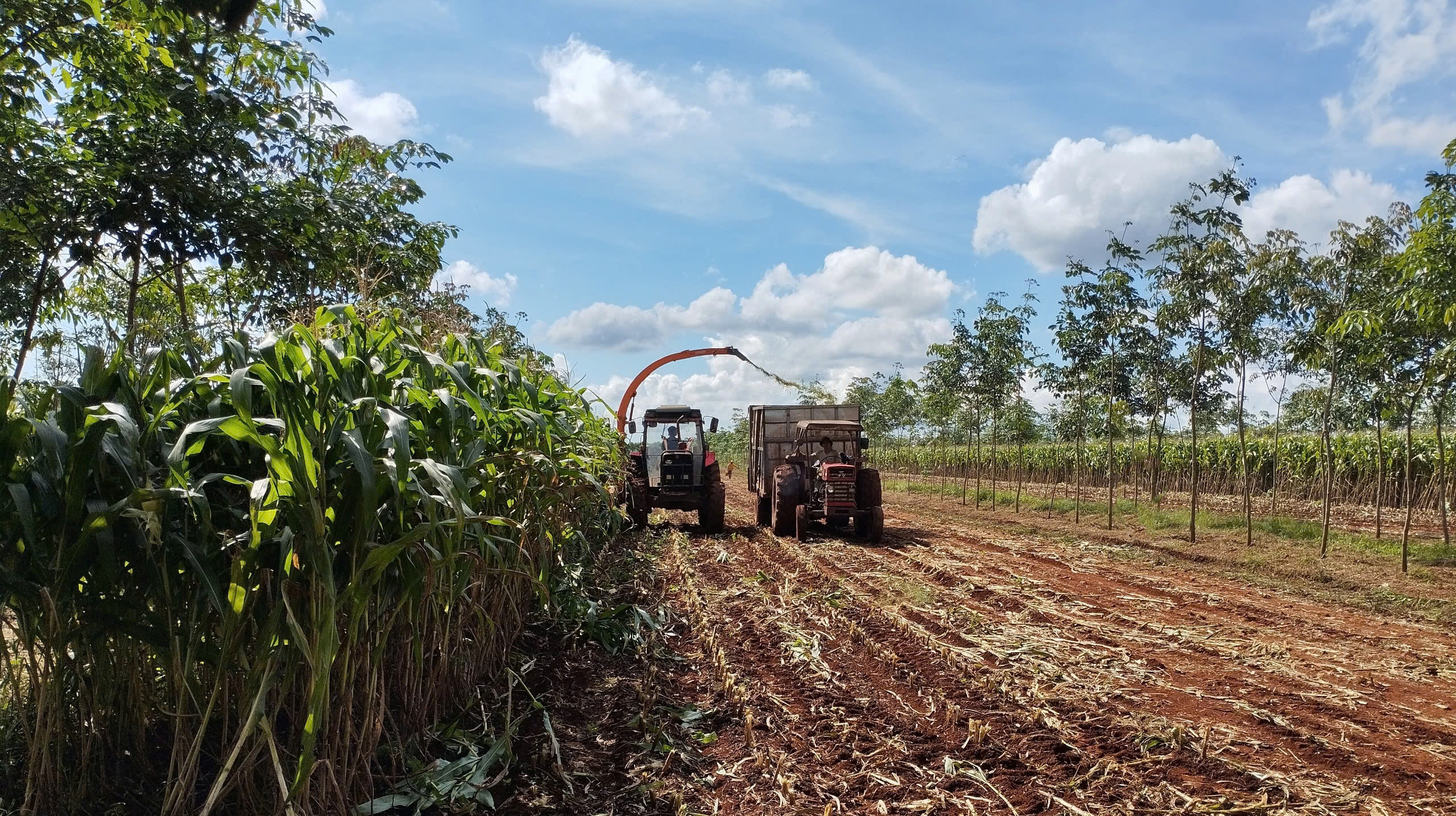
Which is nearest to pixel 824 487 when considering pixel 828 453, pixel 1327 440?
pixel 828 453

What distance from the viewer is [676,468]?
45.4 ft

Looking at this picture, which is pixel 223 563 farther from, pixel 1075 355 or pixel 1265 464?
pixel 1265 464

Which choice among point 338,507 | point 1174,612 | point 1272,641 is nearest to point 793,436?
point 1174,612

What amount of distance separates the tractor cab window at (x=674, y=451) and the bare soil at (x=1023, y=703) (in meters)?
4.92

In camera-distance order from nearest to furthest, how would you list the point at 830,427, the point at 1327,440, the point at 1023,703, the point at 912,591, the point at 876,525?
the point at 1023,703, the point at 912,591, the point at 1327,440, the point at 876,525, the point at 830,427

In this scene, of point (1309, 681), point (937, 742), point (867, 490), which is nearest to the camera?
point (937, 742)

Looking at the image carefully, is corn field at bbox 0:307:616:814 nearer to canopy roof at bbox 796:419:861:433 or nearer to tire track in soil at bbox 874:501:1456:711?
tire track in soil at bbox 874:501:1456:711

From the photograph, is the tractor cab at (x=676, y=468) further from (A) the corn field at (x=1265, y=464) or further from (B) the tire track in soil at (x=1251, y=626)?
(A) the corn field at (x=1265, y=464)

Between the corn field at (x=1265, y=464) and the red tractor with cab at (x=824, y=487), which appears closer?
the red tractor with cab at (x=824, y=487)

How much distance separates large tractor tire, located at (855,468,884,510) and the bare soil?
137 inches

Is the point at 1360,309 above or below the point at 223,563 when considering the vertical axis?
above

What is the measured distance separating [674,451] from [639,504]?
1.49 metres

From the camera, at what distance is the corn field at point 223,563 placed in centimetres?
235

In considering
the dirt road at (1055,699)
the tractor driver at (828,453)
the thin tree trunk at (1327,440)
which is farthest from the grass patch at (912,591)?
the thin tree trunk at (1327,440)
